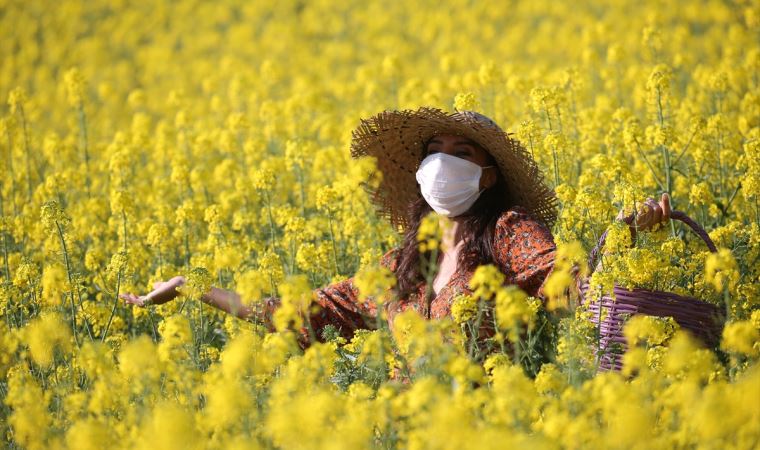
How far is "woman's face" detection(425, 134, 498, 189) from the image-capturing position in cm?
439

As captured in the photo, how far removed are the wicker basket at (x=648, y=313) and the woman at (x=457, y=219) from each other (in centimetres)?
30

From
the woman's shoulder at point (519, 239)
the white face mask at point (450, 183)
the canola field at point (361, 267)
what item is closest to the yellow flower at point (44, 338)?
the canola field at point (361, 267)

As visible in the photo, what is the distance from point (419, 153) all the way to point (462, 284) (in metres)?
0.87

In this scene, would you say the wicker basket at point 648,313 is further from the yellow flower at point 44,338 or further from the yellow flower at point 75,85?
the yellow flower at point 75,85

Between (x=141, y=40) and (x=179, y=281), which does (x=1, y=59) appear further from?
(x=179, y=281)

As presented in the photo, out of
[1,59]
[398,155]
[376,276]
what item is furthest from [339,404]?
[1,59]

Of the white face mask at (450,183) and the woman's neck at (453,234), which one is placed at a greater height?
the white face mask at (450,183)

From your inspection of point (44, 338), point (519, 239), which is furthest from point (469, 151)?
point (44, 338)

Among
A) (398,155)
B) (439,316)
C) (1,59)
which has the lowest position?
(1,59)

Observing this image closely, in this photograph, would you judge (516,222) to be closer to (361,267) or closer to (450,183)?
(450,183)

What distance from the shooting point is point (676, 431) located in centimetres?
300

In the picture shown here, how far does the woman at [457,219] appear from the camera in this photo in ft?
13.4

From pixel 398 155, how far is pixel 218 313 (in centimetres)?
131

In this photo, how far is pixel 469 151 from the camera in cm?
439
